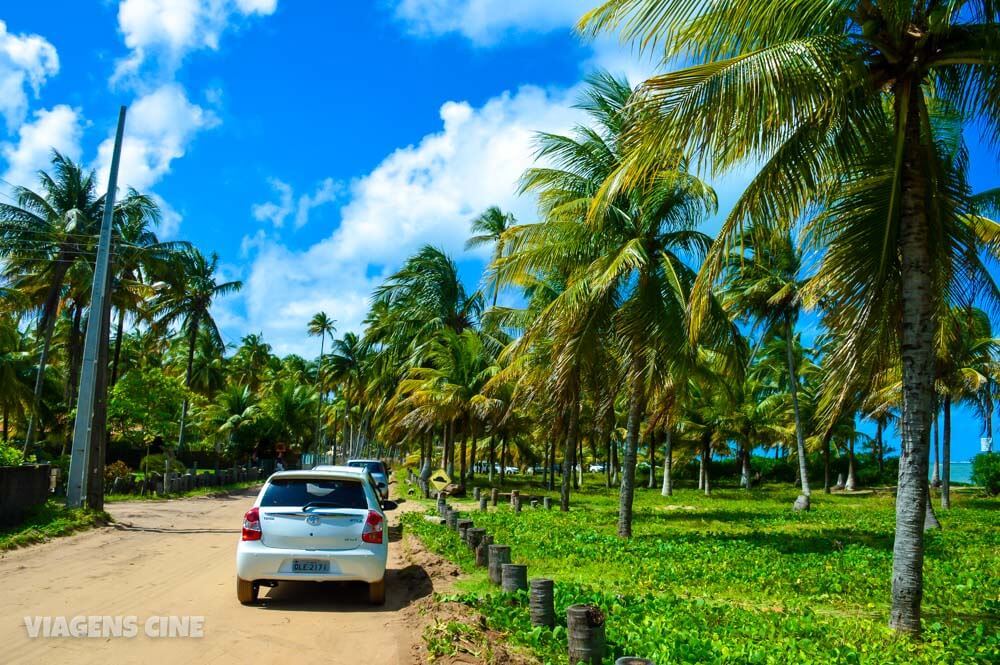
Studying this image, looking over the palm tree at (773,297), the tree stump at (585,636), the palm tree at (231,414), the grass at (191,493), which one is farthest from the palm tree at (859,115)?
the palm tree at (231,414)

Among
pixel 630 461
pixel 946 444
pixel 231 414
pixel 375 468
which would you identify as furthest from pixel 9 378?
pixel 946 444

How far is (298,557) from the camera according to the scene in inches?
320

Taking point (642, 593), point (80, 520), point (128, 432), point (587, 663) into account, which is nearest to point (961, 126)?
point (642, 593)

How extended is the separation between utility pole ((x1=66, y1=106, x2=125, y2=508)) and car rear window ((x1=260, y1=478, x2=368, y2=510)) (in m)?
9.06

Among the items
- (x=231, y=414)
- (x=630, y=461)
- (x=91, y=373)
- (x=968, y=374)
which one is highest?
(x=968, y=374)

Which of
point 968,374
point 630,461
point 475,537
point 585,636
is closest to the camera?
point 585,636

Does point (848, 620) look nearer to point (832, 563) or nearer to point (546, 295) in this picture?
point (832, 563)

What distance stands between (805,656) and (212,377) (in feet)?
184

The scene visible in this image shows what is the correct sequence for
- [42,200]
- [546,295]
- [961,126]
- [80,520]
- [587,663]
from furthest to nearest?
[42,200]
[546,295]
[80,520]
[961,126]
[587,663]

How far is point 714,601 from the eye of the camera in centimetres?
873

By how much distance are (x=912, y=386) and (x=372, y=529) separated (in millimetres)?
5833

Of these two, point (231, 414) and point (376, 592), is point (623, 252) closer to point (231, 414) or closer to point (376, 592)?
point (376, 592)

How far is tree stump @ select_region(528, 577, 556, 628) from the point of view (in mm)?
6941

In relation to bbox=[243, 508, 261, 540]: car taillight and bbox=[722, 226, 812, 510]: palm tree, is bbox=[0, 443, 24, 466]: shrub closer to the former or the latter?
bbox=[243, 508, 261, 540]: car taillight
